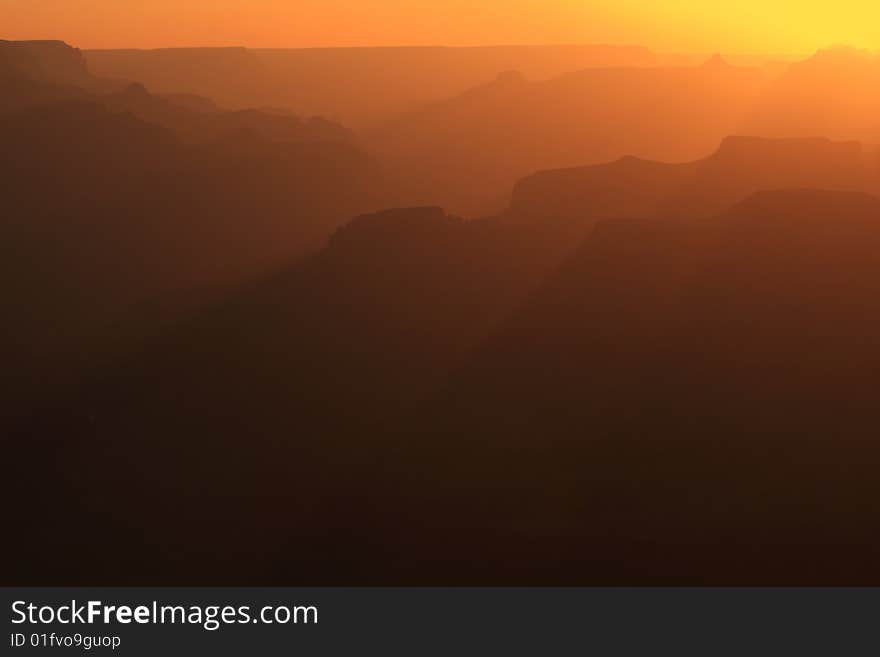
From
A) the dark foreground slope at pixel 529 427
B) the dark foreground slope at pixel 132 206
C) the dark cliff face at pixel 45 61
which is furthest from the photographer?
the dark cliff face at pixel 45 61

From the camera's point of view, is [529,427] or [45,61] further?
[45,61]

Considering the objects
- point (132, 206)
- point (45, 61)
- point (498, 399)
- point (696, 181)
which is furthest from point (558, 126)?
point (498, 399)

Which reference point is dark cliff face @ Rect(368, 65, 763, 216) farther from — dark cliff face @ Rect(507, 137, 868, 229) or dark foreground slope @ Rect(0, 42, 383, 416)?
dark cliff face @ Rect(507, 137, 868, 229)

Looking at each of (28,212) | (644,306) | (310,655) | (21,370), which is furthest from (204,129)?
(310,655)

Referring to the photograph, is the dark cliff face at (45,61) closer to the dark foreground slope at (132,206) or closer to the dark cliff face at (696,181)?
the dark foreground slope at (132,206)

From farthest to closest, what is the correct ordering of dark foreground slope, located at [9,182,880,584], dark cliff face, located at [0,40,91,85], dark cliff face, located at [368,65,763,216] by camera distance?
dark cliff face, located at [368,65,763,216] → dark cliff face, located at [0,40,91,85] → dark foreground slope, located at [9,182,880,584]

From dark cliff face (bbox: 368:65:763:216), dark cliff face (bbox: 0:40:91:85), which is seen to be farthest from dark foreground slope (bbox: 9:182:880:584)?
dark cliff face (bbox: 0:40:91:85)

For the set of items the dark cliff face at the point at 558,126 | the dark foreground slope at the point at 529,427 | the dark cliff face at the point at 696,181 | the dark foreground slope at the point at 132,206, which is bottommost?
the dark foreground slope at the point at 529,427

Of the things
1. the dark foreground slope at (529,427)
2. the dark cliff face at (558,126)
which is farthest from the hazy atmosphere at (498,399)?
the dark cliff face at (558,126)

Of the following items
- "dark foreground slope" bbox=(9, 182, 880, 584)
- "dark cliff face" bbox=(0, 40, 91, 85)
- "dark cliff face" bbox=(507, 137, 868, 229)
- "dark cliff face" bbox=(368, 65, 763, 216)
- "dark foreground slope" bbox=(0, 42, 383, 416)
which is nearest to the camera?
"dark foreground slope" bbox=(9, 182, 880, 584)

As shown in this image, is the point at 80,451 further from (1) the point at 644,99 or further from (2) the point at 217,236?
(1) the point at 644,99

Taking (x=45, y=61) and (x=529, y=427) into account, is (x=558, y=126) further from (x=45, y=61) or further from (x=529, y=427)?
(x=529, y=427)

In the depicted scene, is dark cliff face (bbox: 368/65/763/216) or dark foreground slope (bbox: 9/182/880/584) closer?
dark foreground slope (bbox: 9/182/880/584)

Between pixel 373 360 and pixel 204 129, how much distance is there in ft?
271
